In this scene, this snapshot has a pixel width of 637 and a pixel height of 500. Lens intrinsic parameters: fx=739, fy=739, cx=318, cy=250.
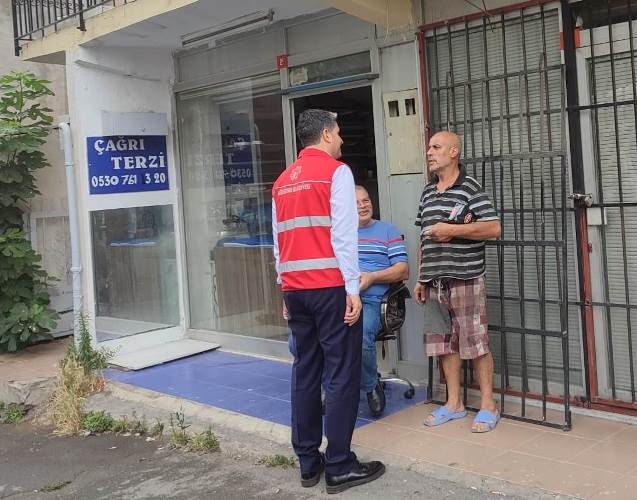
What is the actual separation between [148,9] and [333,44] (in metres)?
1.46

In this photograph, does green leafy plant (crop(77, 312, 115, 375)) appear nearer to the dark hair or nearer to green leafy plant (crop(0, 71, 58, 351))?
green leafy plant (crop(0, 71, 58, 351))


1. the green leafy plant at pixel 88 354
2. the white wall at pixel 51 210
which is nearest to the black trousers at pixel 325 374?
the green leafy plant at pixel 88 354

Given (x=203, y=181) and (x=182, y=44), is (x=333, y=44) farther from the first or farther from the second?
(x=203, y=181)

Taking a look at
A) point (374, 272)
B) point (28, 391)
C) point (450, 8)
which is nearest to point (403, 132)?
point (450, 8)

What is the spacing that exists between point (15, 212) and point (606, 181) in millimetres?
5766

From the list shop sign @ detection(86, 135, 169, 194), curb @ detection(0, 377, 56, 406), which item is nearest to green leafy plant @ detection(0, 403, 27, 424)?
curb @ detection(0, 377, 56, 406)

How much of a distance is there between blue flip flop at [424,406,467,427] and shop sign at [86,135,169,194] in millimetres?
3617

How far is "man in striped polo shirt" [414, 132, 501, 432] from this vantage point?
430 cm

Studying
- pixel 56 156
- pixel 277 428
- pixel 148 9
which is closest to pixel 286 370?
pixel 277 428

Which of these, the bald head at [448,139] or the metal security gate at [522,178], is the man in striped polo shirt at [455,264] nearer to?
the bald head at [448,139]

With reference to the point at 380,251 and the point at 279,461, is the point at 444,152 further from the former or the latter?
the point at 279,461

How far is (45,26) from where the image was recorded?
677 cm

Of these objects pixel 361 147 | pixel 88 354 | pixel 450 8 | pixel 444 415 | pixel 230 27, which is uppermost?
pixel 230 27

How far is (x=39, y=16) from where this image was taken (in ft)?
24.5
